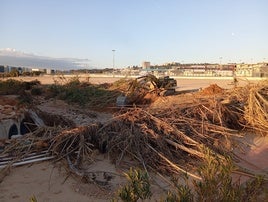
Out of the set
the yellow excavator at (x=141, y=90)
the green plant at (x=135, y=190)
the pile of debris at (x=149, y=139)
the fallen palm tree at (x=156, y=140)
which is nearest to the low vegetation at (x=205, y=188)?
the green plant at (x=135, y=190)

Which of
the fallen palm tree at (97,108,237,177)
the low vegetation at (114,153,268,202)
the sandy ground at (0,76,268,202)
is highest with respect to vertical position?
the low vegetation at (114,153,268,202)

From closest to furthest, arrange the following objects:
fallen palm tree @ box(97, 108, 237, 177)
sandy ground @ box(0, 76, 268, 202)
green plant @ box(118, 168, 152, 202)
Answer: green plant @ box(118, 168, 152, 202)
sandy ground @ box(0, 76, 268, 202)
fallen palm tree @ box(97, 108, 237, 177)

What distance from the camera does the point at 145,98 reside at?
15.1 meters

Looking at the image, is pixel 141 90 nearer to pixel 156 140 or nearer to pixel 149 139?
pixel 149 139

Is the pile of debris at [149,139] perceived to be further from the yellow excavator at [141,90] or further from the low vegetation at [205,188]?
the yellow excavator at [141,90]

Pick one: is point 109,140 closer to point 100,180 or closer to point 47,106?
point 100,180

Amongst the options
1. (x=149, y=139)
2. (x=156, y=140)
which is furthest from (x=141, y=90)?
(x=156, y=140)

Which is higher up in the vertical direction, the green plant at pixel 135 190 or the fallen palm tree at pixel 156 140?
the green plant at pixel 135 190

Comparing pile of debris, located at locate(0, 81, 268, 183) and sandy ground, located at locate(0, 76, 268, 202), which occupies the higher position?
pile of debris, located at locate(0, 81, 268, 183)

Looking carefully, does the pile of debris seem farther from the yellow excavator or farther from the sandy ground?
the yellow excavator

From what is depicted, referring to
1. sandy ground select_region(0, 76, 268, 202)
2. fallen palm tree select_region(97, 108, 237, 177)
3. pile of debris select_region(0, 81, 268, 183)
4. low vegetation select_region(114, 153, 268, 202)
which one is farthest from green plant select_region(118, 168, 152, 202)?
fallen palm tree select_region(97, 108, 237, 177)

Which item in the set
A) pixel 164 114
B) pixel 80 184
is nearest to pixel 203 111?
pixel 164 114

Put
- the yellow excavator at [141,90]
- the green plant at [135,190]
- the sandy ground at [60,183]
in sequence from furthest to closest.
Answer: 1. the yellow excavator at [141,90]
2. the sandy ground at [60,183]
3. the green plant at [135,190]

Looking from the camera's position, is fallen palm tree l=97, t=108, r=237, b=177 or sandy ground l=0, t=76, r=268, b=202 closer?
sandy ground l=0, t=76, r=268, b=202
